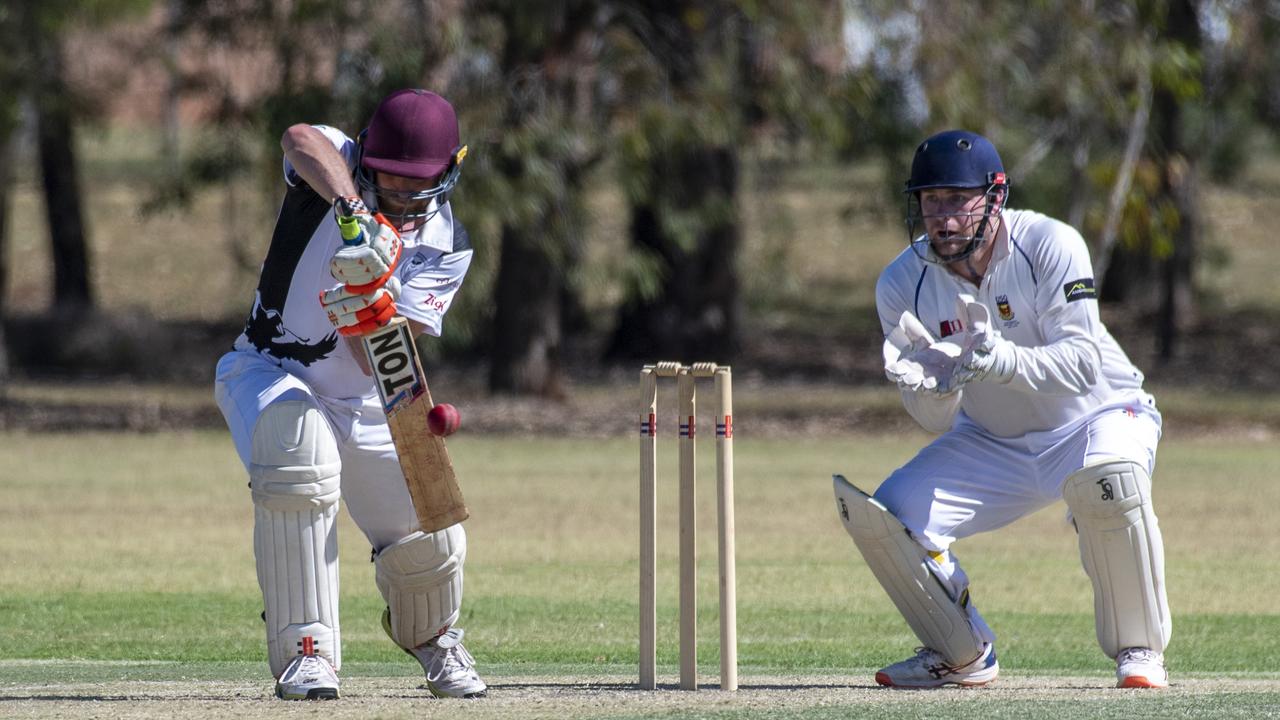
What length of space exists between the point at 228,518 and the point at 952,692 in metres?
6.93

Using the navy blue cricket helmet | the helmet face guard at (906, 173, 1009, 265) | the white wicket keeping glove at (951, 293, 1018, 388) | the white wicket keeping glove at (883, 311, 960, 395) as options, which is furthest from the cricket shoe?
the navy blue cricket helmet

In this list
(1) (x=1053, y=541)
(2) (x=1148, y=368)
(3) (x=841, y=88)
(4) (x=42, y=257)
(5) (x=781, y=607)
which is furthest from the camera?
(4) (x=42, y=257)

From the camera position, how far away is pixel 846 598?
8695 mm

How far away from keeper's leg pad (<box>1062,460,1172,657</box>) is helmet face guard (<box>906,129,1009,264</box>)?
0.76 meters

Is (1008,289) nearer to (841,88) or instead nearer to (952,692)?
(952,692)

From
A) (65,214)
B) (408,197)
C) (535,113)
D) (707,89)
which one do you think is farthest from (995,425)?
(65,214)

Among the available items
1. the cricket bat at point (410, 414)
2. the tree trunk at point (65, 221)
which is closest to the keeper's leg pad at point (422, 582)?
the cricket bat at point (410, 414)

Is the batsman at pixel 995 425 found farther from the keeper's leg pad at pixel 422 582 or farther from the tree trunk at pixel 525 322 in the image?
the tree trunk at pixel 525 322

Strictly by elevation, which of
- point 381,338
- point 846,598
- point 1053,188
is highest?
point 1053,188

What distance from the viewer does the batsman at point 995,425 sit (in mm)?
5562

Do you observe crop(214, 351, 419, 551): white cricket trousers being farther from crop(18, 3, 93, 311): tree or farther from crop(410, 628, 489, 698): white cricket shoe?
crop(18, 3, 93, 311): tree

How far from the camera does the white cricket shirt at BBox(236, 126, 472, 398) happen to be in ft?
17.7

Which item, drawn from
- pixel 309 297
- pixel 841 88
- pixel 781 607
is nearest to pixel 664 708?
pixel 309 297

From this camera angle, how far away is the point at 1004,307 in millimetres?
5816
